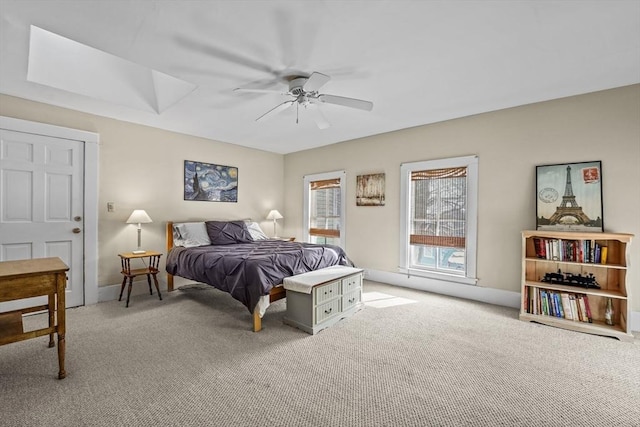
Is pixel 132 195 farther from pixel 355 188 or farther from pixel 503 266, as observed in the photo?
pixel 503 266

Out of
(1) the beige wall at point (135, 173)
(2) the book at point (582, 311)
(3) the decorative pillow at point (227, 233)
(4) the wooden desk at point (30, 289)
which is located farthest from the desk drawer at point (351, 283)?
(1) the beige wall at point (135, 173)

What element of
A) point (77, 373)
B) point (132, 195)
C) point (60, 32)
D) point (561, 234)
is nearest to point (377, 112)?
point (561, 234)

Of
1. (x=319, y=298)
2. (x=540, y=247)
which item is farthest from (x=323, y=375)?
(x=540, y=247)

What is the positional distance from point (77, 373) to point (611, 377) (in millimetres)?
3957

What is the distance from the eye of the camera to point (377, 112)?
3.89 m

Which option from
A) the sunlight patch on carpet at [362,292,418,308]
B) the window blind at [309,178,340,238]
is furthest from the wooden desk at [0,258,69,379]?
the window blind at [309,178,340,238]

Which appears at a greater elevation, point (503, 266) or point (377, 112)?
point (377, 112)

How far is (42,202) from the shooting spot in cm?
348

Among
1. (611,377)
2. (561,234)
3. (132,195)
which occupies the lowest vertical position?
(611,377)

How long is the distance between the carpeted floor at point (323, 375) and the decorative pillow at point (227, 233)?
1511 millimetres

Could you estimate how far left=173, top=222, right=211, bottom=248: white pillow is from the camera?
172 inches

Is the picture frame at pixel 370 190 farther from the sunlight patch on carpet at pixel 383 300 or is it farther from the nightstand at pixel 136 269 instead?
the nightstand at pixel 136 269

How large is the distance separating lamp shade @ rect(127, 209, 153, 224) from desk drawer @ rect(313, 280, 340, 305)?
2.72 meters

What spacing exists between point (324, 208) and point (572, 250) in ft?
12.7
